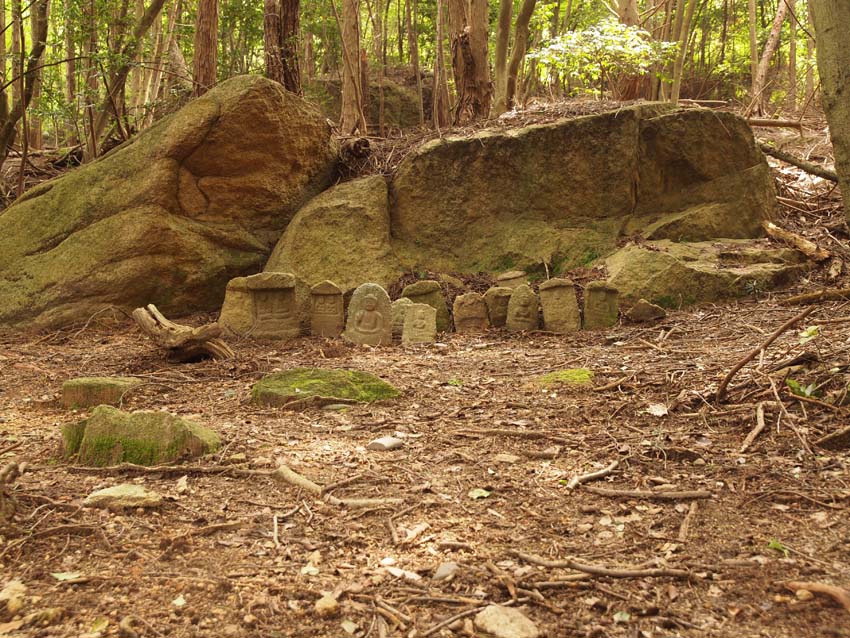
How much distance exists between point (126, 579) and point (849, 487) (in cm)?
260

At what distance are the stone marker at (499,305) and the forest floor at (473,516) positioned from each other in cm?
288

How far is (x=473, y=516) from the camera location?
2.71 meters

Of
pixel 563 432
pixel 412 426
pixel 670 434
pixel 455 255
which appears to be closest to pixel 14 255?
pixel 455 255

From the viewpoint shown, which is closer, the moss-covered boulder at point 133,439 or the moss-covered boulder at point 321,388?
the moss-covered boulder at point 133,439

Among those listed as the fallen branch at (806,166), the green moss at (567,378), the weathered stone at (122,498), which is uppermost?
the fallen branch at (806,166)

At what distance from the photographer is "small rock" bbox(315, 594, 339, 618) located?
2.02 metres

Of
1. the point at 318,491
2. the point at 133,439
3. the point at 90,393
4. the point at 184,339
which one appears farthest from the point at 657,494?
the point at 184,339

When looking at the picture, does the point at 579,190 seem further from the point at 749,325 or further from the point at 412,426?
the point at 412,426

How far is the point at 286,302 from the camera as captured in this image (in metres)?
7.52

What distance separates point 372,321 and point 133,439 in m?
4.13

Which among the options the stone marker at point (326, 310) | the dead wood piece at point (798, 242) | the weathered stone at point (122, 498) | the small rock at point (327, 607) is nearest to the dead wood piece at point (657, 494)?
the small rock at point (327, 607)

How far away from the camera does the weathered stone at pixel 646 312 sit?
23.5 ft

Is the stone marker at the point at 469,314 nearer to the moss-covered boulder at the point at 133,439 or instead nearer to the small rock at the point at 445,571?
the moss-covered boulder at the point at 133,439

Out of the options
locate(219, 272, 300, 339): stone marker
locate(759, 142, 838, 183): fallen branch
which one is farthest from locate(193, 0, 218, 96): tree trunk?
locate(759, 142, 838, 183): fallen branch
